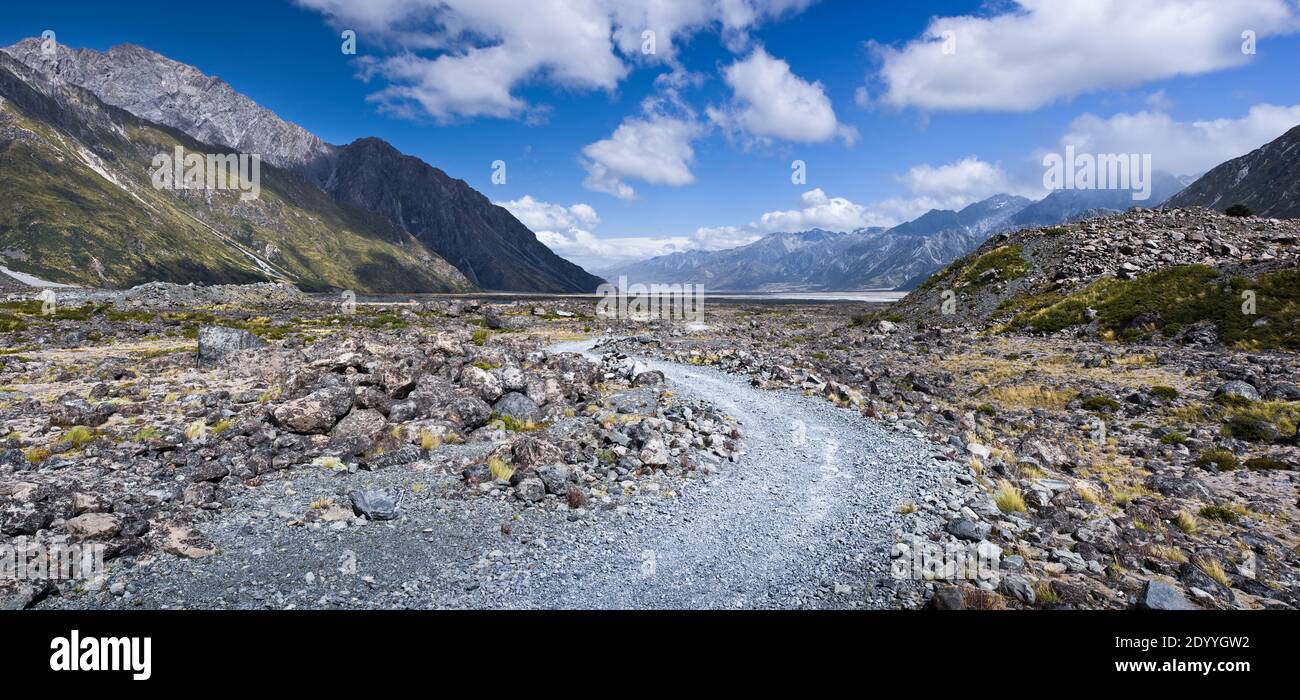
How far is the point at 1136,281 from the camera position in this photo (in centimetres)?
4831

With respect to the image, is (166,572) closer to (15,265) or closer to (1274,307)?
(1274,307)

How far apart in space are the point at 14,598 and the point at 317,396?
10203 mm

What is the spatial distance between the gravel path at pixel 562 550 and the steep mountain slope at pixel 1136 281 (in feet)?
121

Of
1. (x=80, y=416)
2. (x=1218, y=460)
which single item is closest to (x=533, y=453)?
(x=80, y=416)

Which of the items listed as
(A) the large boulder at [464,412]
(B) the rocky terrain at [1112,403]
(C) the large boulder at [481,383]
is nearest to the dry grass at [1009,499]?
(B) the rocky terrain at [1112,403]

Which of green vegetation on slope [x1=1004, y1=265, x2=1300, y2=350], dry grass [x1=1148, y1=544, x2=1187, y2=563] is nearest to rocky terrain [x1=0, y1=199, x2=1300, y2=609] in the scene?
dry grass [x1=1148, y1=544, x2=1187, y2=563]

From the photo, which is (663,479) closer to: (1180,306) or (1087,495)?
(1087,495)

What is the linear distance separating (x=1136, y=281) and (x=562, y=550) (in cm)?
6125

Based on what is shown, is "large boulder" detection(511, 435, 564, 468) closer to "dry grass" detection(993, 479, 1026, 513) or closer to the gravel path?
the gravel path

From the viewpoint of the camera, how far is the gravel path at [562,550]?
948cm

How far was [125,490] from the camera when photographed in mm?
13297

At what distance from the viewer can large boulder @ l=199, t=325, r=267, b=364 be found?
33.8 metres

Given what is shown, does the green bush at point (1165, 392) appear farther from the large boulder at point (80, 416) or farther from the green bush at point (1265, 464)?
the large boulder at point (80, 416)
